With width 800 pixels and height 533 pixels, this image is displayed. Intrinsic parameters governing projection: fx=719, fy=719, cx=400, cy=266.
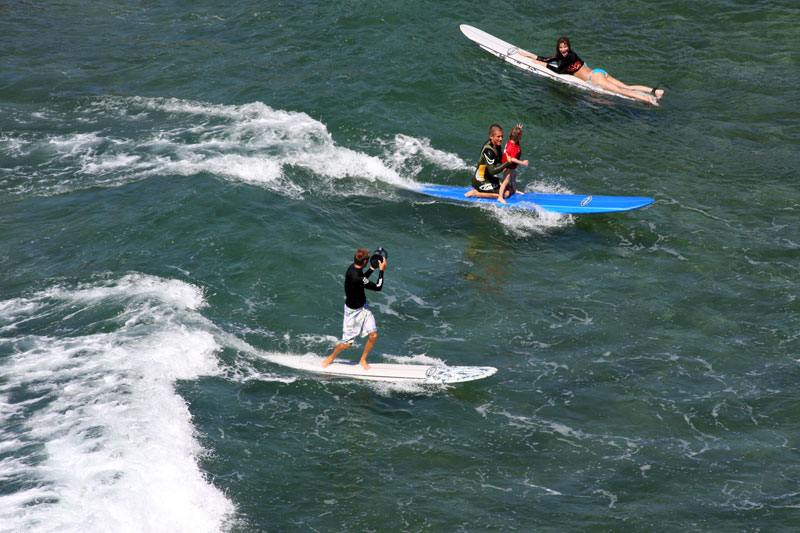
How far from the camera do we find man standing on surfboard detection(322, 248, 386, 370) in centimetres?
1045

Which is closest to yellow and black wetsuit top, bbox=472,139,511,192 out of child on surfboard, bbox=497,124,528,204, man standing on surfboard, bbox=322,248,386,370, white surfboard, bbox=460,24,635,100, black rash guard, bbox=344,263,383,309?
child on surfboard, bbox=497,124,528,204

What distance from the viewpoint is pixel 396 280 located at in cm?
1339

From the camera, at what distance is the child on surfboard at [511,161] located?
14359mm

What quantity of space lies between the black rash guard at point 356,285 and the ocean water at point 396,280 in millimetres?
1299

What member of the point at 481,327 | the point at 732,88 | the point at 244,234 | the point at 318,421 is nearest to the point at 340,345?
the point at 318,421

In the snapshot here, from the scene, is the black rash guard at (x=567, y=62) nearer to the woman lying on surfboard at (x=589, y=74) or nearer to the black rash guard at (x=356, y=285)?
the woman lying on surfboard at (x=589, y=74)

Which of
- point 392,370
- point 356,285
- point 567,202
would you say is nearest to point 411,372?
point 392,370

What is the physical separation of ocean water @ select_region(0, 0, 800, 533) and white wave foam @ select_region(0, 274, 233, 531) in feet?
0.14

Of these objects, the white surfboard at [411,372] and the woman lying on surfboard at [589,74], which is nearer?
the white surfboard at [411,372]

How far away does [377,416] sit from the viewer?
33.7ft

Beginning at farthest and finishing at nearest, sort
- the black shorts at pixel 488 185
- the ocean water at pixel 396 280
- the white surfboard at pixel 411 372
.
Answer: the black shorts at pixel 488 185 < the white surfboard at pixel 411 372 < the ocean water at pixel 396 280

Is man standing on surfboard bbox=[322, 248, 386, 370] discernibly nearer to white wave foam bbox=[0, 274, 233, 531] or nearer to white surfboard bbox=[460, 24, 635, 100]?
white wave foam bbox=[0, 274, 233, 531]

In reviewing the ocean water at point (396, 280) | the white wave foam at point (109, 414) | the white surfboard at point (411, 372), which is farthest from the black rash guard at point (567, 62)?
the white wave foam at point (109, 414)

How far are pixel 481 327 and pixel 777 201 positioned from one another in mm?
7918
